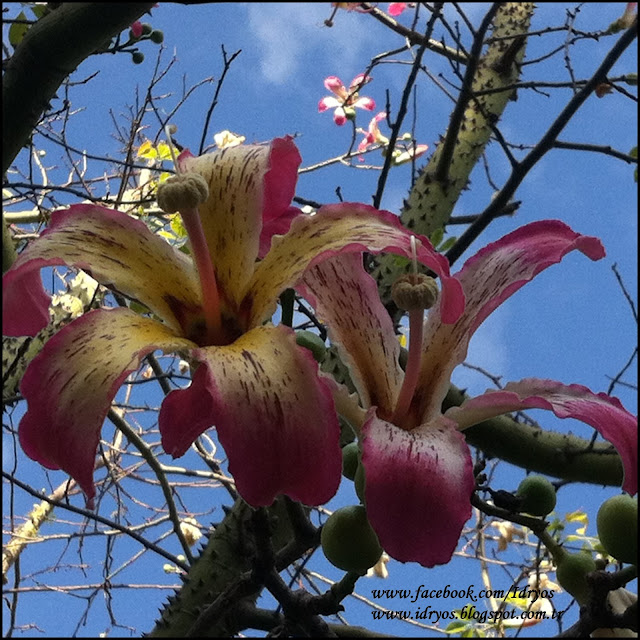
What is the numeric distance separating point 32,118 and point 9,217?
2.03 meters

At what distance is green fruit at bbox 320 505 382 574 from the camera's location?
0.77 metres

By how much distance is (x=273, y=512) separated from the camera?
135 cm

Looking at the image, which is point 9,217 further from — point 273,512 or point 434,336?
point 434,336

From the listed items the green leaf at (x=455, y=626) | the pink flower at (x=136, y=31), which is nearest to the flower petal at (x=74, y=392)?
the green leaf at (x=455, y=626)

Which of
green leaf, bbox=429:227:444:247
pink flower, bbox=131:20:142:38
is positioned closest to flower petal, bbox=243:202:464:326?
green leaf, bbox=429:227:444:247

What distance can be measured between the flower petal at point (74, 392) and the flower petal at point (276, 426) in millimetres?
85

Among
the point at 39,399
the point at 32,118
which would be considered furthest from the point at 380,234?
the point at 32,118

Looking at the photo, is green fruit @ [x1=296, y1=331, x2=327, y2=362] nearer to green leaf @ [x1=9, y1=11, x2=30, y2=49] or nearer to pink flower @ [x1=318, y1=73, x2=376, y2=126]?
A: green leaf @ [x1=9, y1=11, x2=30, y2=49]

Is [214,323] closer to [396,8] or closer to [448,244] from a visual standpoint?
[448,244]

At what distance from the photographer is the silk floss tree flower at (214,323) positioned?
0.61 metres

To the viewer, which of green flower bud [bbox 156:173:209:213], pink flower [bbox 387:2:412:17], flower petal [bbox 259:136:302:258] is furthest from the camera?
pink flower [bbox 387:2:412:17]

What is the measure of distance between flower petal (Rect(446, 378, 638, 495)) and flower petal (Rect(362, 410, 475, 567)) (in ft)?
0.46

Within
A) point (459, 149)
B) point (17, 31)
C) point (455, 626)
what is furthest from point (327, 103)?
point (455, 626)

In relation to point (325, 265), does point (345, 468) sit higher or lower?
lower
